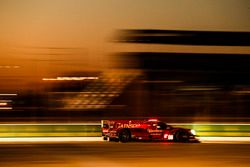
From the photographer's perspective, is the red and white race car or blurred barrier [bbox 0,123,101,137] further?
blurred barrier [bbox 0,123,101,137]

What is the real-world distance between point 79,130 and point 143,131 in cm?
364

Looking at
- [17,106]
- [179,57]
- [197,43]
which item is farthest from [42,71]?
[197,43]

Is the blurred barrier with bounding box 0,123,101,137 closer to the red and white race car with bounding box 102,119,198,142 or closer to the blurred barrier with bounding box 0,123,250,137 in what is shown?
the blurred barrier with bounding box 0,123,250,137

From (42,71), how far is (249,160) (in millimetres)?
12425

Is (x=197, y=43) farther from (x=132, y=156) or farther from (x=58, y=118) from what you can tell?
(x=132, y=156)

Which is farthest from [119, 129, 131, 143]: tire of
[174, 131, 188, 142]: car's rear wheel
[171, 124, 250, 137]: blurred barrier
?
[171, 124, 250, 137]: blurred barrier

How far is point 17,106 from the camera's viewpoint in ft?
72.7

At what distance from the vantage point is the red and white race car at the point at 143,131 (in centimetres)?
1966

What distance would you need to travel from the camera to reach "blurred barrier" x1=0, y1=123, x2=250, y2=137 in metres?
22.0

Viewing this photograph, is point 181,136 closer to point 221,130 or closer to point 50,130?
point 221,130

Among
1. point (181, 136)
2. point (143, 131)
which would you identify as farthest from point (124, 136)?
point (181, 136)

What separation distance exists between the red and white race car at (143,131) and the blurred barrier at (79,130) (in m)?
2.17

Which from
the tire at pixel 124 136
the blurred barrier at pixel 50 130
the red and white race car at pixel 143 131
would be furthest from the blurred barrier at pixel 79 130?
the tire at pixel 124 136

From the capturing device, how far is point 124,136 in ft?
64.7
